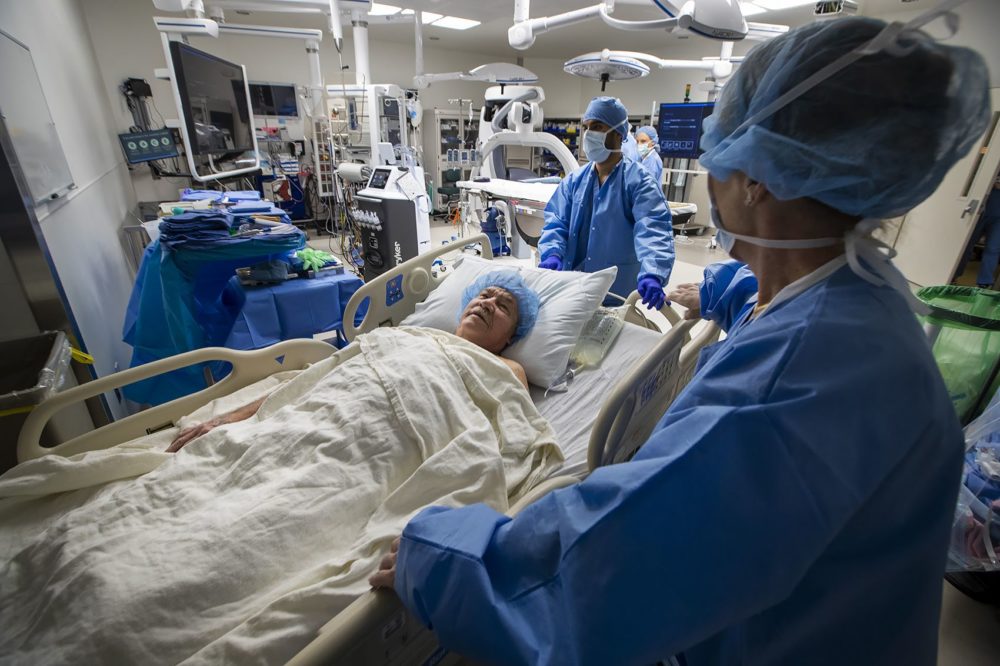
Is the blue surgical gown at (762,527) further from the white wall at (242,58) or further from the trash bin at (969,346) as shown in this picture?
the white wall at (242,58)

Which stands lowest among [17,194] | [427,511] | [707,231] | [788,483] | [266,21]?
[707,231]

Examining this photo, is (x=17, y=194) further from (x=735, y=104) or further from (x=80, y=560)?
(x=735, y=104)

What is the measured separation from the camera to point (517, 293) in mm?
1988

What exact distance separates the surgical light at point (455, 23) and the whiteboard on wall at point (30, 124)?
571cm

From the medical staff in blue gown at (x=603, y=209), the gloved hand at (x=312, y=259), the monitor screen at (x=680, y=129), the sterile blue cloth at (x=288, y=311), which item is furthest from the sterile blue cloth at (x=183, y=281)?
the monitor screen at (x=680, y=129)

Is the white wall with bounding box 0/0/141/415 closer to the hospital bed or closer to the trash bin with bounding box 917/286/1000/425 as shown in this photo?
the hospital bed

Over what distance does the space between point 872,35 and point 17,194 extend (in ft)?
7.73

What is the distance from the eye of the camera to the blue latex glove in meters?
1.96

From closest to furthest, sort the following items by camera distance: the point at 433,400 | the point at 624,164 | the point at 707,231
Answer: the point at 433,400 → the point at 624,164 → the point at 707,231

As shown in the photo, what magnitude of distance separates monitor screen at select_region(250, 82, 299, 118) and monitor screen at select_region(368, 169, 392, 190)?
4.46m

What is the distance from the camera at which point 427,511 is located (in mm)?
829

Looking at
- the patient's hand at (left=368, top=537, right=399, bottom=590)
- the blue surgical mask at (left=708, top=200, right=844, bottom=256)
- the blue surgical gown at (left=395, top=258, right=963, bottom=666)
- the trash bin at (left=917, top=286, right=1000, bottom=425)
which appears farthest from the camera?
the trash bin at (left=917, top=286, right=1000, bottom=425)

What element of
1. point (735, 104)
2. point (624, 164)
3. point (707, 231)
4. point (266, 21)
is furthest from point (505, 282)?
point (266, 21)

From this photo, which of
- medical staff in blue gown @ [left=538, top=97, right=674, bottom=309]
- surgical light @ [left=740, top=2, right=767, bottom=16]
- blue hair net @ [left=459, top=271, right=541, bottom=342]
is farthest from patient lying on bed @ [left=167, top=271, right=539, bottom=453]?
surgical light @ [left=740, top=2, right=767, bottom=16]
